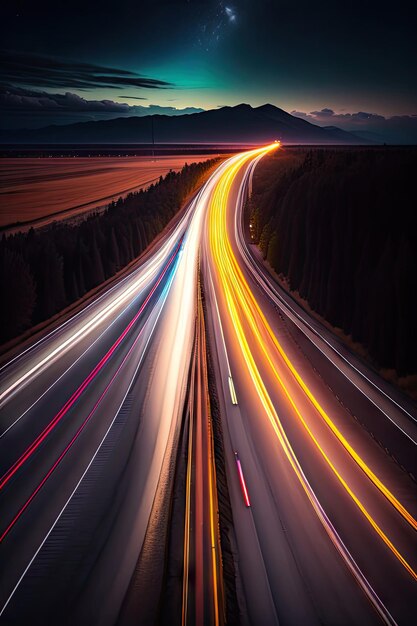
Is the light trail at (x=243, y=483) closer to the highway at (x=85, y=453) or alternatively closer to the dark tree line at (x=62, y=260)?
the highway at (x=85, y=453)

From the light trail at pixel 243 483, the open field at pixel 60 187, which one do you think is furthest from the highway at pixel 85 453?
the open field at pixel 60 187

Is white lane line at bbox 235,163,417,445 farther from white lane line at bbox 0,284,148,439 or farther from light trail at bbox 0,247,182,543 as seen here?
white lane line at bbox 0,284,148,439

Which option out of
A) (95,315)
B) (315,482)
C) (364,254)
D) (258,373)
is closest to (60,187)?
(95,315)

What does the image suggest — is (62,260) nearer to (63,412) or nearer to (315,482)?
(63,412)

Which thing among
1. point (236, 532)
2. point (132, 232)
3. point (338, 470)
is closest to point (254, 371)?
point (338, 470)

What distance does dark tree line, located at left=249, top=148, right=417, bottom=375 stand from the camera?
23.8 meters

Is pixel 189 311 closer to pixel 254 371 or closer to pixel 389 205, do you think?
pixel 254 371

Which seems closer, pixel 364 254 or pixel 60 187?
pixel 364 254

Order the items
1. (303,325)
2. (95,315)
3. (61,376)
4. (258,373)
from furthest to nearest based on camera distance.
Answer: (95,315)
(303,325)
(61,376)
(258,373)

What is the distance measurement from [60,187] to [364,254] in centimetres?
10782

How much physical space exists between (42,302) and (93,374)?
13.2 metres

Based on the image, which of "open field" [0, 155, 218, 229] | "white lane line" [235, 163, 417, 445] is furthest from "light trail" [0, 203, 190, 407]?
"open field" [0, 155, 218, 229]

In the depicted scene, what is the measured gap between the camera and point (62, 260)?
40000 mm

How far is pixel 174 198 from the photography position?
8450cm
